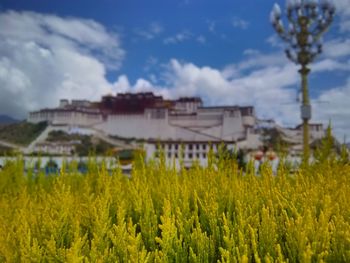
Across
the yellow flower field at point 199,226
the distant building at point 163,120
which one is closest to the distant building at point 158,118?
the distant building at point 163,120

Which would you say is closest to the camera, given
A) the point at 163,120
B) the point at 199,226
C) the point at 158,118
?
the point at 199,226

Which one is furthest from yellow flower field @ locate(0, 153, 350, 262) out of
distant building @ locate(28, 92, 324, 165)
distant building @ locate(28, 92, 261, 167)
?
distant building @ locate(28, 92, 324, 165)

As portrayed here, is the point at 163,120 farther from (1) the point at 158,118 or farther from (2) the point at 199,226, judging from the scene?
(2) the point at 199,226

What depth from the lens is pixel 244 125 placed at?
65250 mm

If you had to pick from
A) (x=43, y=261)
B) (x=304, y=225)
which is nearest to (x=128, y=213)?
(x=43, y=261)

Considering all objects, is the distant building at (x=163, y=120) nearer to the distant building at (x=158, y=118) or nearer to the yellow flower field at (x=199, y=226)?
the distant building at (x=158, y=118)

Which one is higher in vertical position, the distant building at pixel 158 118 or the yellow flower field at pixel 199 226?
the distant building at pixel 158 118

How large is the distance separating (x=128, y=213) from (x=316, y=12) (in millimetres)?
13520

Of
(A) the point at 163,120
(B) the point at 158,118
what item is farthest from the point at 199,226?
(B) the point at 158,118

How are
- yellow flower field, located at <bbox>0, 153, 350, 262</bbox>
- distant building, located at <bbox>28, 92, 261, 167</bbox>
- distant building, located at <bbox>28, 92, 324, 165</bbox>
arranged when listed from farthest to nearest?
distant building, located at <bbox>28, 92, 261, 167</bbox>, distant building, located at <bbox>28, 92, 324, 165</bbox>, yellow flower field, located at <bbox>0, 153, 350, 262</bbox>

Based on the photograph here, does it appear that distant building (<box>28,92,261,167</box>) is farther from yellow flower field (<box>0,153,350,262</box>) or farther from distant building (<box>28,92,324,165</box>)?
yellow flower field (<box>0,153,350,262</box>)

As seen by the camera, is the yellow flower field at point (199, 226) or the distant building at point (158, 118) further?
the distant building at point (158, 118)

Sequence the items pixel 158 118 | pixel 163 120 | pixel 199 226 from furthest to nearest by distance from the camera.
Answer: pixel 158 118
pixel 163 120
pixel 199 226

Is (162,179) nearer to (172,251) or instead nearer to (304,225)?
(172,251)
